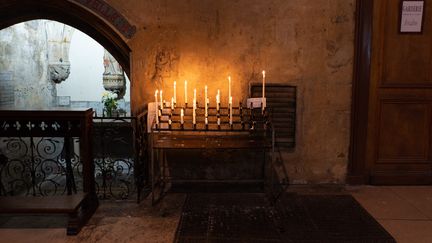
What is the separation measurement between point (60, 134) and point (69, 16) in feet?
6.04

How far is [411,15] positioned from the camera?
14.8 feet

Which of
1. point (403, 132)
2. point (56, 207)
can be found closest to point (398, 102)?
point (403, 132)

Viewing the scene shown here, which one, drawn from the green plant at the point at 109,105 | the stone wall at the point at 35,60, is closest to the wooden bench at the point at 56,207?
the stone wall at the point at 35,60

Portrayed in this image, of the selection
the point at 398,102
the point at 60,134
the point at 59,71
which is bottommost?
the point at 60,134

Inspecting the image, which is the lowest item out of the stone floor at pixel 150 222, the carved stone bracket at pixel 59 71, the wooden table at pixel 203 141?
the stone floor at pixel 150 222

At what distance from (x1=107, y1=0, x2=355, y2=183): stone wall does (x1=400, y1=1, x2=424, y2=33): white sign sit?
2.00ft

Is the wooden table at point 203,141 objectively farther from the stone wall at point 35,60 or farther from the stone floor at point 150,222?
the stone wall at point 35,60

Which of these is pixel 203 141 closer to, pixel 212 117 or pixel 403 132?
pixel 212 117

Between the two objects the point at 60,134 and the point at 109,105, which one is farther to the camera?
the point at 109,105

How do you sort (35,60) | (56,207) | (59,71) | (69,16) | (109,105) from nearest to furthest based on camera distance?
(56,207)
(69,16)
(35,60)
(109,105)
(59,71)

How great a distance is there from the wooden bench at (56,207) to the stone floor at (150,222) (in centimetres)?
9

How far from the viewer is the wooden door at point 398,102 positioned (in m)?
4.56

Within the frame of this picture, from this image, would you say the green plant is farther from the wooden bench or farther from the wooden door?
the wooden door

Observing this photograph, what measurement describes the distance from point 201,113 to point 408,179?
8.54ft
